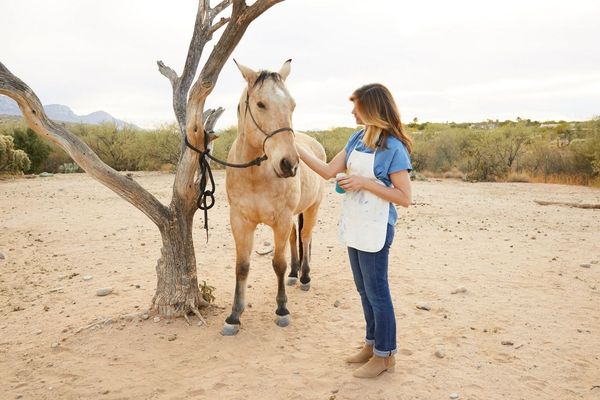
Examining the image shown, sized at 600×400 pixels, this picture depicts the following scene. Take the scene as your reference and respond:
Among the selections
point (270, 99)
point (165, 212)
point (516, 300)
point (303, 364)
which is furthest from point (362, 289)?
point (516, 300)

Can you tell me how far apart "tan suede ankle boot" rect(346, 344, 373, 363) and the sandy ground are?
8cm

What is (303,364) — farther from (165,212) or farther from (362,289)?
(165,212)

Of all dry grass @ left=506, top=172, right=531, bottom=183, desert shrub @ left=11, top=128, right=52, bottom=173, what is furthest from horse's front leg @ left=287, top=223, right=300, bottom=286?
desert shrub @ left=11, top=128, right=52, bottom=173

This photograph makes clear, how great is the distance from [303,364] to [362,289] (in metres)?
0.80

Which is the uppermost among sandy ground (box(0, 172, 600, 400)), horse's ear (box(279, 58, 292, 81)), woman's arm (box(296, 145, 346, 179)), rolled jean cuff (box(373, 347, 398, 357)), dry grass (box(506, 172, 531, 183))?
horse's ear (box(279, 58, 292, 81))

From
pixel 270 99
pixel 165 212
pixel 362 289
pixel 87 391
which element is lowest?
pixel 87 391

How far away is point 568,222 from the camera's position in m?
9.06

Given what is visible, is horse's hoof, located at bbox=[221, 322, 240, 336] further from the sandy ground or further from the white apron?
the white apron

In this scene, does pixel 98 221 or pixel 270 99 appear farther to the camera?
pixel 98 221

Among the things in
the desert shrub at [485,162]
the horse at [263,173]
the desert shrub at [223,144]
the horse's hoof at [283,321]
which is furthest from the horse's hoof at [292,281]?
the desert shrub at [485,162]

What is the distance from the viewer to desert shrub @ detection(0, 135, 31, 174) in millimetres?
16484

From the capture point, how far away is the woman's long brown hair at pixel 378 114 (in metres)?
2.96

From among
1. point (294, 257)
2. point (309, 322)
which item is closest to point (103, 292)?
point (294, 257)

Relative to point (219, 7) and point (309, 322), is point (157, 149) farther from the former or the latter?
point (309, 322)
